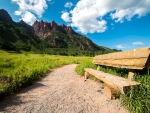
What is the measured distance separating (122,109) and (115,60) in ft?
5.99

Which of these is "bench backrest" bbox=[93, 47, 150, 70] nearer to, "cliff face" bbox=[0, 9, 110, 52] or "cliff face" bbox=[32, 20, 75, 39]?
"cliff face" bbox=[0, 9, 110, 52]

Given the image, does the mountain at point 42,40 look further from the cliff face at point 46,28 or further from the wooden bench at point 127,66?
the wooden bench at point 127,66

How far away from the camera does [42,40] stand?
465 feet

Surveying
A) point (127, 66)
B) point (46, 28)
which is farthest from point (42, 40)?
point (127, 66)

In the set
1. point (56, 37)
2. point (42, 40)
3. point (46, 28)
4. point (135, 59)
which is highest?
point (46, 28)

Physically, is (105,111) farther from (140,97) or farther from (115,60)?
(115,60)

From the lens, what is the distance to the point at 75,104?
2857 millimetres

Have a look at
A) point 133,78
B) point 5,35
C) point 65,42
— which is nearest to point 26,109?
point 133,78

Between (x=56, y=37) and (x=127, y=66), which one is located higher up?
(x=56, y=37)

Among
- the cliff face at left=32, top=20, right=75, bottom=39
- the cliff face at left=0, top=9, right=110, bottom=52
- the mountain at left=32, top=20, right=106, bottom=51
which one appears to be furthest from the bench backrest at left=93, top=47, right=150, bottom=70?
the cliff face at left=32, top=20, right=75, bottom=39

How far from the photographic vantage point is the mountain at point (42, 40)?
8931 centimetres

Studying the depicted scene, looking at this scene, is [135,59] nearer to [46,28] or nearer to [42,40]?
[42,40]

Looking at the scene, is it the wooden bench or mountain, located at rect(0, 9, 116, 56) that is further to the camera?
mountain, located at rect(0, 9, 116, 56)

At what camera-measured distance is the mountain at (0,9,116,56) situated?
8931cm
